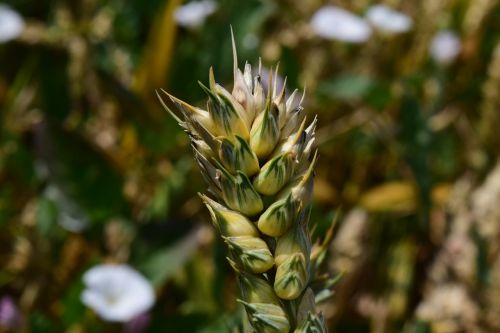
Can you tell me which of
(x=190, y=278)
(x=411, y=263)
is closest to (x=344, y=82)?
(x=411, y=263)

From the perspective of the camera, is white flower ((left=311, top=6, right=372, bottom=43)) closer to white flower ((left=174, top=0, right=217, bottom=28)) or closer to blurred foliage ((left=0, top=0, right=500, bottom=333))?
blurred foliage ((left=0, top=0, right=500, bottom=333))

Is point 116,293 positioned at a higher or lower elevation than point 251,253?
lower

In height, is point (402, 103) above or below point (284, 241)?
below

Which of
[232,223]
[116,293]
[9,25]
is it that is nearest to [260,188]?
[232,223]

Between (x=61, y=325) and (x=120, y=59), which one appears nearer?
(x=61, y=325)

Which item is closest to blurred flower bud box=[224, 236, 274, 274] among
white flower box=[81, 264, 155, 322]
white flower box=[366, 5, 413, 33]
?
white flower box=[81, 264, 155, 322]

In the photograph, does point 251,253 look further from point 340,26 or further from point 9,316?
point 340,26

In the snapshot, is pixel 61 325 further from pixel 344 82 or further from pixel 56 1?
pixel 56 1
